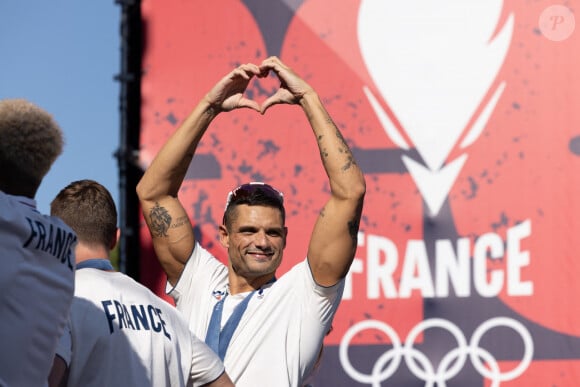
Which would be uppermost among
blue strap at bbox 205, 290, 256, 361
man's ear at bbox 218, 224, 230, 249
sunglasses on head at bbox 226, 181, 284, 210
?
sunglasses on head at bbox 226, 181, 284, 210

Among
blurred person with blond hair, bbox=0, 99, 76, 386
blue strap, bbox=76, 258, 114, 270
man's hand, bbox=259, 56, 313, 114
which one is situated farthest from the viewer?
man's hand, bbox=259, 56, 313, 114

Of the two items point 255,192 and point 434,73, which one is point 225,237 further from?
point 434,73

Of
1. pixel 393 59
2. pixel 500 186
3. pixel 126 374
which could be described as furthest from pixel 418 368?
pixel 126 374

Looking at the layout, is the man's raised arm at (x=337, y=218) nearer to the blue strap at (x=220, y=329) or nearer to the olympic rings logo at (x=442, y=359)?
the blue strap at (x=220, y=329)

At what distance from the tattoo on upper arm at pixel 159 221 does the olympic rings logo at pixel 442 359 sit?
2186 mm

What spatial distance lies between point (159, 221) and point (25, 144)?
5.57 feet

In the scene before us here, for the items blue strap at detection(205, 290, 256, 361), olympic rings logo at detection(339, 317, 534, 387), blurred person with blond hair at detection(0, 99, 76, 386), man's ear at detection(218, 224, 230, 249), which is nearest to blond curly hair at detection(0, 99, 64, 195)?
blurred person with blond hair at detection(0, 99, 76, 386)

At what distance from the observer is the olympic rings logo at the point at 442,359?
5.69 meters

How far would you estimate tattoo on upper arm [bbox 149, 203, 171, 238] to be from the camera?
3.91 m

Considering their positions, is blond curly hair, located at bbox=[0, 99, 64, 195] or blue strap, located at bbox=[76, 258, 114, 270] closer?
blond curly hair, located at bbox=[0, 99, 64, 195]

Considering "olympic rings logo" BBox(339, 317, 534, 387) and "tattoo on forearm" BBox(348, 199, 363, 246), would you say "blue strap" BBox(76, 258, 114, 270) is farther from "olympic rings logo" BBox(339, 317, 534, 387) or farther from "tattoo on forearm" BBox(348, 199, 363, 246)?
"olympic rings logo" BBox(339, 317, 534, 387)

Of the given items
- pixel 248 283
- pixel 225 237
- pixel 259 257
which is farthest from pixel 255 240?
pixel 225 237

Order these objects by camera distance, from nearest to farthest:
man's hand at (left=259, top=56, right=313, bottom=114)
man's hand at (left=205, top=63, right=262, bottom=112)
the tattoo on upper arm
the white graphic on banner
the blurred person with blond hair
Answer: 1. the blurred person with blond hair
2. man's hand at (left=259, top=56, right=313, bottom=114)
3. man's hand at (left=205, top=63, right=262, bottom=112)
4. the tattoo on upper arm
5. the white graphic on banner

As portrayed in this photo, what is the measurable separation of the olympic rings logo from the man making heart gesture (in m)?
2.09
